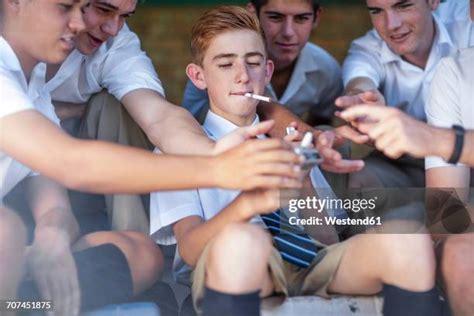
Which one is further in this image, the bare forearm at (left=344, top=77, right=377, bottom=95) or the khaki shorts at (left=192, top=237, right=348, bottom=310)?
the bare forearm at (left=344, top=77, right=377, bottom=95)

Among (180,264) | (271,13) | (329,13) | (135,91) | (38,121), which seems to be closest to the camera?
(38,121)

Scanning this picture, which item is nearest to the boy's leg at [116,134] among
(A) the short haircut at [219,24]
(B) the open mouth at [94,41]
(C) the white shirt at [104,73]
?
(C) the white shirt at [104,73]

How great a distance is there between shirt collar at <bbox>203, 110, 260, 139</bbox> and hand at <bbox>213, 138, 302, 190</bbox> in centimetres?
66

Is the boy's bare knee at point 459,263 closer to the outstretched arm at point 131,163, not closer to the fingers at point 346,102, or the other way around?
the fingers at point 346,102

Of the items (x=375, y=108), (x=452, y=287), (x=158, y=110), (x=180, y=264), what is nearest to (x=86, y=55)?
(x=158, y=110)

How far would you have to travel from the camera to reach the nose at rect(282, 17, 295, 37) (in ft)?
10.7

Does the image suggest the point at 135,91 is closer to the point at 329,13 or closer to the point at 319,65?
the point at 319,65

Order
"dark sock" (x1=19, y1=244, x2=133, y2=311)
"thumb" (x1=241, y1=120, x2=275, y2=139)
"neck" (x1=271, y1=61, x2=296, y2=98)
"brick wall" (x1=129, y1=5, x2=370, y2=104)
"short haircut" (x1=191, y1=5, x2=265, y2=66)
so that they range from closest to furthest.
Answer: "thumb" (x1=241, y1=120, x2=275, y2=139)
"dark sock" (x1=19, y1=244, x2=133, y2=311)
"short haircut" (x1=191, y1=5, x2=265, y2=66)
"neck" (x1=271, y1=61, x2=296, y2=98)
"brick wall" (x1=129, y1=5, x2=370, y2=104)

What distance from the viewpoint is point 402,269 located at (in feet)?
7.47

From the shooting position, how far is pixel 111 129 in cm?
288

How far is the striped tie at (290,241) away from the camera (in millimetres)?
→ 2504

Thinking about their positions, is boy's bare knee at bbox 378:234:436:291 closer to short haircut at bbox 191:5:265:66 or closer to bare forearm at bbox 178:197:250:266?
bare forearm at bbox 178:197:250:266

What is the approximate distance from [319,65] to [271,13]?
27 cm

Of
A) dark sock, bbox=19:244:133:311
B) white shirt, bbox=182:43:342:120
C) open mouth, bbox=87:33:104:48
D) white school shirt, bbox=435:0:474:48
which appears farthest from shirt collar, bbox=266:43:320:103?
dark sock, bbox=19:244:133:311
